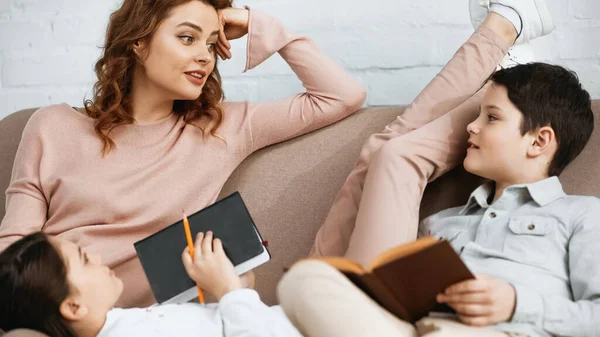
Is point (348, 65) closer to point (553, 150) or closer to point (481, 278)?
point (553, 150)

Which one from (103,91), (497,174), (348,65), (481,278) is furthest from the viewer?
(348,65)

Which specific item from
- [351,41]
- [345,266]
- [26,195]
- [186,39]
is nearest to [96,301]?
[345,266]

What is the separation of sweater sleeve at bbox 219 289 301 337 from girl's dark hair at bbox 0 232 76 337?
0.80ft

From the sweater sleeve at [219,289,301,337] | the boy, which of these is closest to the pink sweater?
the boy

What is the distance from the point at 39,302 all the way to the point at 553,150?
0.92 metres

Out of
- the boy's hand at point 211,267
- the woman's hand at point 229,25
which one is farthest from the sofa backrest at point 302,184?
the boy's hand at point 211,267

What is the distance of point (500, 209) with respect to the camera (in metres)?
1.36

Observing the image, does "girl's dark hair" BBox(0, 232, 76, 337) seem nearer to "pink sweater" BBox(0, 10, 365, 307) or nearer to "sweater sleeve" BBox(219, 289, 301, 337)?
"sweater sleeve" BBox(219, 289, 301, 337)

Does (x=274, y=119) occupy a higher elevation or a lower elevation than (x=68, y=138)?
higher

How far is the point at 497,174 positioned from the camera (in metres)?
1.39

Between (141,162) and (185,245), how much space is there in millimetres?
426

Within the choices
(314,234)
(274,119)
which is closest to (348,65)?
(274,119)

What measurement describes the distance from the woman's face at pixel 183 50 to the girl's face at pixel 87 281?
522 millimetres

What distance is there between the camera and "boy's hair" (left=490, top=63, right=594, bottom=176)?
1393 mm
